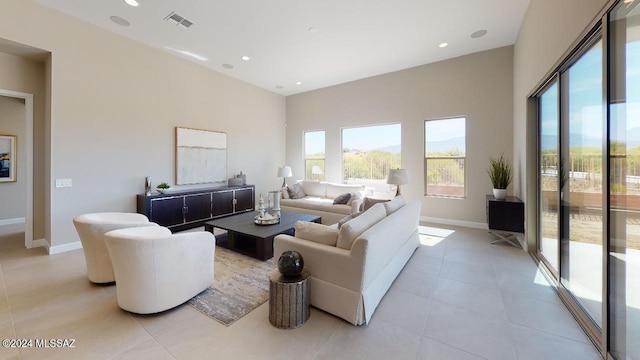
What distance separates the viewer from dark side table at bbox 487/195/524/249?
12.4 ft

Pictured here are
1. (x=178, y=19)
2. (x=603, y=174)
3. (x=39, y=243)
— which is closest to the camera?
(x=603, y=174)

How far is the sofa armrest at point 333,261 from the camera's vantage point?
6.59 ft

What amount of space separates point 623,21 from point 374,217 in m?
2.29

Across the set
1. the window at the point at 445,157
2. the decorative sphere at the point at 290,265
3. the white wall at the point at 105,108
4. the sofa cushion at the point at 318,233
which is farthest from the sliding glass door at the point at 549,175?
the white wall at the point at 105,108

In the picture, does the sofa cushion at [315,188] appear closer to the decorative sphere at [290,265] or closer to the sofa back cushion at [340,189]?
the sofa back cushion at [340,189]

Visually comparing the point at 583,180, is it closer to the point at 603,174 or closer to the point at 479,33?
the point at 603,174

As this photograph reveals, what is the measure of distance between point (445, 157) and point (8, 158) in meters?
9.53

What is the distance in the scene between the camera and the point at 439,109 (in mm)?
5422

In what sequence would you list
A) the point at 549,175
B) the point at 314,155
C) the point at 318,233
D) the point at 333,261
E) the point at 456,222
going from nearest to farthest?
the point at 333,261, the point at 318,233, the point at 549,175, the point at 456,222, the point at 314,155

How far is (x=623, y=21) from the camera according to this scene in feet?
5.13

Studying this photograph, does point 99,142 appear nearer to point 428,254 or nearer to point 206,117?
point 206,117

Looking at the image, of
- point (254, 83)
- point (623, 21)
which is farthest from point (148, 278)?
point (254, 83)

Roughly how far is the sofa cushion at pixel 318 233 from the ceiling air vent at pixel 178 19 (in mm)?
3644

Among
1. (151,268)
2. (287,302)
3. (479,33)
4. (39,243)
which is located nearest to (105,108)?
(39,243)
